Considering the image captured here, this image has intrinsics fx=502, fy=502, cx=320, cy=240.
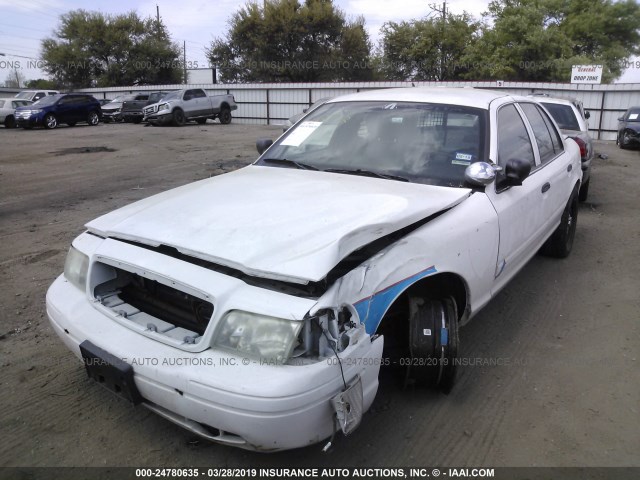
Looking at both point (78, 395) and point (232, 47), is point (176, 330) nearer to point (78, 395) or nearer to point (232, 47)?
point (78, 395)

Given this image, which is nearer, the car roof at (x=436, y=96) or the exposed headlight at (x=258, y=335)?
the exposed headlight at (x=258, y=335)

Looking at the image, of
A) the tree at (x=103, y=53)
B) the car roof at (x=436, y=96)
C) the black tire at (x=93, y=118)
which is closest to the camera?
the car roof at (x=436, y=96)

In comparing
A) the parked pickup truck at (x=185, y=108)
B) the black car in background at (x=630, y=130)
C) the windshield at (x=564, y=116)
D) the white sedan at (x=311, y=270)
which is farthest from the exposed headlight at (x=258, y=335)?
the parked pickup truck at (x=185, y=108)

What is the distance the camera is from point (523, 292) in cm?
426

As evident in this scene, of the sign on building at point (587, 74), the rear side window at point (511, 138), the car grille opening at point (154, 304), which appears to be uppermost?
the sign on building at point (587, 74)

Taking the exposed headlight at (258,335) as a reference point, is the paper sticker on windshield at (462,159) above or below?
above

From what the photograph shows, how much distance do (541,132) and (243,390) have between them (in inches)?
142

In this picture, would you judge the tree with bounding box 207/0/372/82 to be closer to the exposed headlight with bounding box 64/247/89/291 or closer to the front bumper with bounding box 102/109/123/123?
the front bumper with bounding box 102/109/123/123

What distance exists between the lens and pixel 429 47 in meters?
38.6

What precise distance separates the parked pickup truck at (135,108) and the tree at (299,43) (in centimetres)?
1570

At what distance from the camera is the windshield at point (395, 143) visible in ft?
10.3

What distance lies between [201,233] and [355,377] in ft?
3.08

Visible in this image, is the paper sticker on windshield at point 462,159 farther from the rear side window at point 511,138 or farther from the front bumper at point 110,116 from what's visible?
the front bumper at point 110,116

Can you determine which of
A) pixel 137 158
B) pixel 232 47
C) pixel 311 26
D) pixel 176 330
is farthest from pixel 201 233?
pixel 232 47
